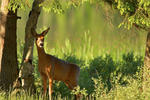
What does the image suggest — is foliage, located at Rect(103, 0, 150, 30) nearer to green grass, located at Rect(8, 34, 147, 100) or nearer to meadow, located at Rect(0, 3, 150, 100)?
meadow, located at Rect(0, 3, 150, 100)

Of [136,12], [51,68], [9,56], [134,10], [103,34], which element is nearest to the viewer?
[136,12]

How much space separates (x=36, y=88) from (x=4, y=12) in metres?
3.04

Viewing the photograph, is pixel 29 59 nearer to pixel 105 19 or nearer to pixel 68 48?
pixel 105 19

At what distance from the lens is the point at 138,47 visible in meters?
21.3

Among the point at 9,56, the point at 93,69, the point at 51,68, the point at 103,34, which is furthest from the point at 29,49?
the point at 103,34

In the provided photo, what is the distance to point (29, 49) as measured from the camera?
1262 cm

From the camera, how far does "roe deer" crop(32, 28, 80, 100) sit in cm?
1135

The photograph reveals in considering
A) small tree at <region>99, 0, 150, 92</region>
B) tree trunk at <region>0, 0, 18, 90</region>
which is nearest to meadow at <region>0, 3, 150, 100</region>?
tree trunk at <region>0, 0, 18, 90</region>

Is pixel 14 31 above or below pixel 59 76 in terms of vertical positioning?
above

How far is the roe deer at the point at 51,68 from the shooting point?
1135cm

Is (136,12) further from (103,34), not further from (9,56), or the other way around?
(103,34)

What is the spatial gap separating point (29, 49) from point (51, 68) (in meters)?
1.22

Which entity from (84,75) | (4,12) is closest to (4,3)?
(4,12)

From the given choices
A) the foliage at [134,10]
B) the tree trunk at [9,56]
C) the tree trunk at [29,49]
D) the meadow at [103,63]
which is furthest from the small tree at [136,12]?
the tree trunk at [9,56]
